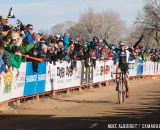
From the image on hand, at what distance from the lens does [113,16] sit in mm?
123875

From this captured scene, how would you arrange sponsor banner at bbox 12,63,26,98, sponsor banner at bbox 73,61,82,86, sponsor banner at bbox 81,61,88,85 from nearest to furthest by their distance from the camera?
sponsor banner at bbox 12,63,26,98 → sponsor banner at bbox 73,61,82,86 → sponsor banner at bbox 81,61,88,85

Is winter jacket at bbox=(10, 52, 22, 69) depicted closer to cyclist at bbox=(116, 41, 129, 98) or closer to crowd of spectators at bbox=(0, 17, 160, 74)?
crowd of spectators at bbox=(0, 17, 160, 74)

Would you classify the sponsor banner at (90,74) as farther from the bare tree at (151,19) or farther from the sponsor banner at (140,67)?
the bare tree at (151,19)

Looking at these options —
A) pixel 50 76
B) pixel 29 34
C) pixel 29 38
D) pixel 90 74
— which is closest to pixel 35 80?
pixel 29 38

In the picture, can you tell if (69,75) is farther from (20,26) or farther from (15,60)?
(15,60)

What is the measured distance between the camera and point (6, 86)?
16.9 meters

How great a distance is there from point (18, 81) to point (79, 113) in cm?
289

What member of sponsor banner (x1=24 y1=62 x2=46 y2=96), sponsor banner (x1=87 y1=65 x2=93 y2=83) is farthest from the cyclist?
sponsor banner (x1=87 y1=65 x2=93 y2=83)

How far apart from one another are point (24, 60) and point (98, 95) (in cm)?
552

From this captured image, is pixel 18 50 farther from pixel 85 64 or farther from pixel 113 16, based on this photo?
pixel 113 16

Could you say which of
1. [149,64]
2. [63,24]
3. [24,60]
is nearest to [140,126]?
[24,60]

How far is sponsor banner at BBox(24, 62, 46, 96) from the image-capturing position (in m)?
19.0

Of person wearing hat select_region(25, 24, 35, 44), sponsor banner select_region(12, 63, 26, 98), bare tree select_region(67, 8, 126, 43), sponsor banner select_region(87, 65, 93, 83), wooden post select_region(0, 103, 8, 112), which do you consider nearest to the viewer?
wooden post select_region(0, 103, 8, 112)

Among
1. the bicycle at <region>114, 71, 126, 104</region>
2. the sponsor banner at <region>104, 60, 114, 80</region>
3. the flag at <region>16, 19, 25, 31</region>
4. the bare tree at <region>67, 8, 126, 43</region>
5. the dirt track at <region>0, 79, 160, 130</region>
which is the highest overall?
the bare tree at <region>67, 8, 126, 43</region>
